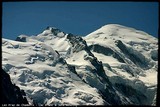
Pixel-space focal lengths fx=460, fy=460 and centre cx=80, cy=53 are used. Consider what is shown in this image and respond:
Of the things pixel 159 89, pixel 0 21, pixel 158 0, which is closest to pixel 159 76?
pixel 159 89

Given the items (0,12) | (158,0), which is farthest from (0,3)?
(158,0)

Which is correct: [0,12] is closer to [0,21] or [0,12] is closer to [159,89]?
[0,21]

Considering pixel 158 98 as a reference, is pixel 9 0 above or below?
above

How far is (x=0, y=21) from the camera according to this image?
64.8ft

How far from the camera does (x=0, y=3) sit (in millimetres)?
20281

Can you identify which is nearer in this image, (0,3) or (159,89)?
(159,89)

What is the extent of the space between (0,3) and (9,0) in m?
0.66

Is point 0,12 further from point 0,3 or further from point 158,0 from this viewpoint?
point 158,0

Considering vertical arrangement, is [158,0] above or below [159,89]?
above

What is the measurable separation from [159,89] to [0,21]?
7305 mm

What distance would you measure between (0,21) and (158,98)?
7.49 metres

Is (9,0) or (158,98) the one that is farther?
(9,0)

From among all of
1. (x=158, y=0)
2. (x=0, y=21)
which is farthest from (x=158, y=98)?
(x=0, y=21)

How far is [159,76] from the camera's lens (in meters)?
19.4
